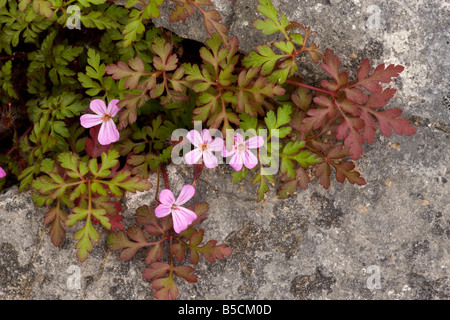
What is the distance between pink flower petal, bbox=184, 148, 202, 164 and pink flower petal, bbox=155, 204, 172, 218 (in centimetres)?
27

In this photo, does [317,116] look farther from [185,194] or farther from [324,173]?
[185,194]

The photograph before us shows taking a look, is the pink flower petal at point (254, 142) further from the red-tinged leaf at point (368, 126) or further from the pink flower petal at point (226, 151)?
the red-tinged leaf at point (368, 126)

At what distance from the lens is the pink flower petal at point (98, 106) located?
250 cm

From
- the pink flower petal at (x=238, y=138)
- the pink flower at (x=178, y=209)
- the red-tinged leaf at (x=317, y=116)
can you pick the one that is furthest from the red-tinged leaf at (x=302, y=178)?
the pink flower at (x=178, y=209)

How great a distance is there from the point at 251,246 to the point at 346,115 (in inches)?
36.6

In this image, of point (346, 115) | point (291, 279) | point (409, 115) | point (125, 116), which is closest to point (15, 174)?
point (125, 116)

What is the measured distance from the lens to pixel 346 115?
99.4 inches

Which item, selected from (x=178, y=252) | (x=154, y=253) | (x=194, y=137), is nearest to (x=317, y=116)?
(x=194, y=137)

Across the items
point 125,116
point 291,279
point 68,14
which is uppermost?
point 68,14

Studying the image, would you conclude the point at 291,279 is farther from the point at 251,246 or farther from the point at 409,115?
the point at 409,115

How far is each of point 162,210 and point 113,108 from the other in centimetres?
64

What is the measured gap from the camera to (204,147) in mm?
2459

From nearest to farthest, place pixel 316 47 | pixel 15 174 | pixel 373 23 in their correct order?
pixel 316 47 → pixel 373 23 → pixel 15 174

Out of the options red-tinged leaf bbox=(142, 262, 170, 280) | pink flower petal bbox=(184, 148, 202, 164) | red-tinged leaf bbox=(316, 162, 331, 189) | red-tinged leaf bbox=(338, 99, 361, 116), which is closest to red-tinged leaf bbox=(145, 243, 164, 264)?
red-tinged leaf bbox=(142, 262, 170, 280)
